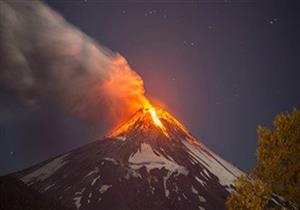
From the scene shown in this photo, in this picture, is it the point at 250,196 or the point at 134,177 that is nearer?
the point at 250,196

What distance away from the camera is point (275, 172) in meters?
14.2

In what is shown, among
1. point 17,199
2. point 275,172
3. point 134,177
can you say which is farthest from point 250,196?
point 134,177

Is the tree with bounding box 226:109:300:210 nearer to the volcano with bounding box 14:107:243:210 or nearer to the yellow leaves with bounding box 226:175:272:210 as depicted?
the yellow leaves with bounding box 226:175:272:210

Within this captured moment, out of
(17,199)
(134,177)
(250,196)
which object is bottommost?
(250,196)

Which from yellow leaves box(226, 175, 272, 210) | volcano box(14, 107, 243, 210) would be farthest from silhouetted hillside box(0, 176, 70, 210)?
volcano box(14, 107, 243, 210)

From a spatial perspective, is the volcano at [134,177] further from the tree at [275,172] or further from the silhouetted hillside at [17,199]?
the tree at [275,172]

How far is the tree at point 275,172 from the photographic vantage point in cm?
1384

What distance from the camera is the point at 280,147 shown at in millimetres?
14711

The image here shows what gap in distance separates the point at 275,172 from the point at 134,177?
427 ft

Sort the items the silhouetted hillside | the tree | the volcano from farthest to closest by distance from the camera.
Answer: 1. the volcano
2. the silhouetted hillside
3. the tree

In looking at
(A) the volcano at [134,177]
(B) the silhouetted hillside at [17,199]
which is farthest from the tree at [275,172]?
(A) the volcano at [134,177]

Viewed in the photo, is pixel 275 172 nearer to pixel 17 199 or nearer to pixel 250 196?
pixel 250 196

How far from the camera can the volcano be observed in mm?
118125

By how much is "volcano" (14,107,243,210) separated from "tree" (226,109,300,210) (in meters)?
101
